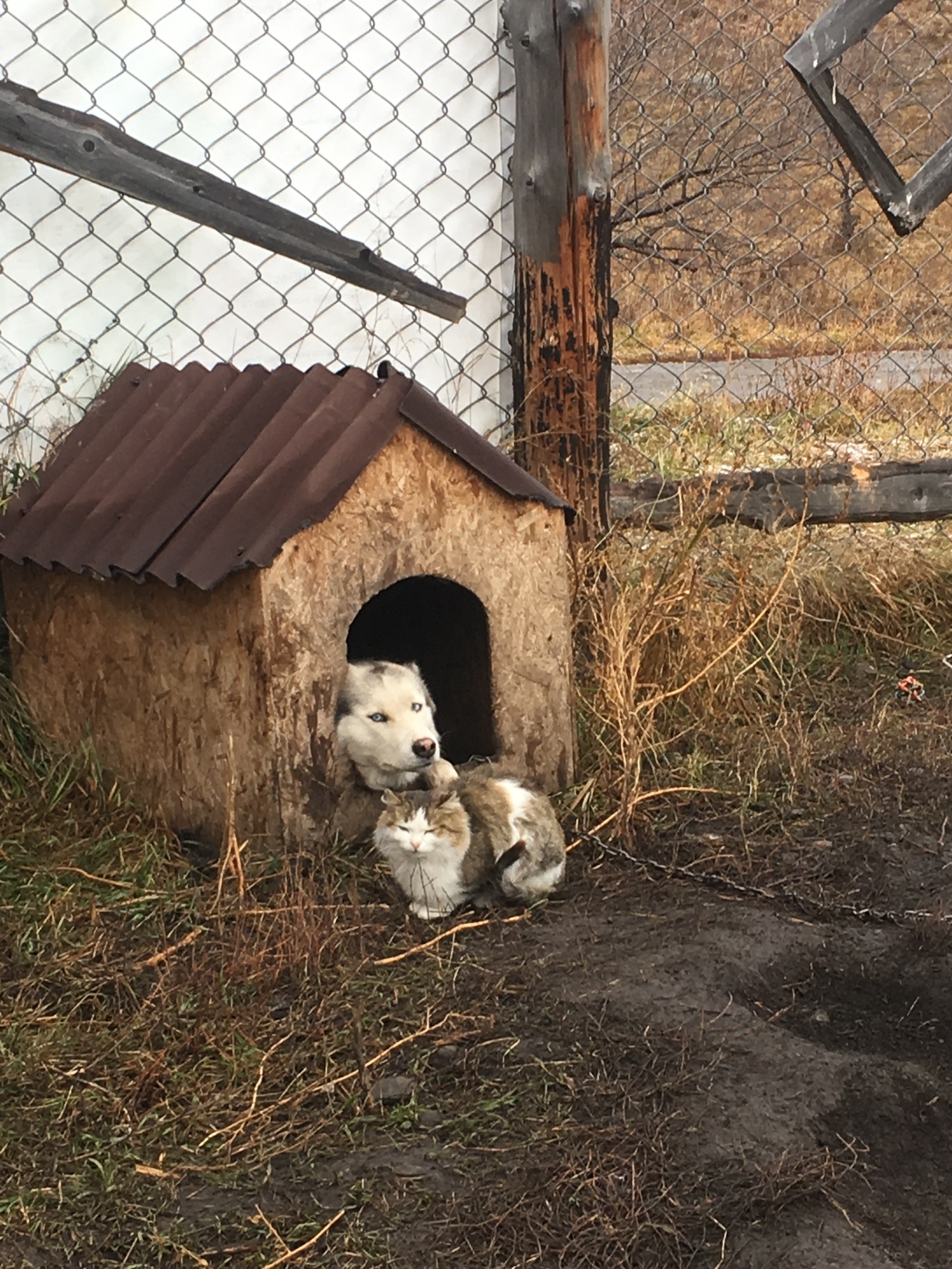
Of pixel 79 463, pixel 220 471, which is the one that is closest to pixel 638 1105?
pixel 220 471

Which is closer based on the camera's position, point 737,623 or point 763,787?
point 763,787

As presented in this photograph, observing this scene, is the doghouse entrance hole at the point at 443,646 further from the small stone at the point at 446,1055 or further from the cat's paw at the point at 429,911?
the small stone at the point at 446,1055

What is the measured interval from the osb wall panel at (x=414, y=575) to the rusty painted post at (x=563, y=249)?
776 millimetres

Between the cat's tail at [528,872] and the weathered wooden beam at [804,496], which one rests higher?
the weathered wooden beam at [804,496]

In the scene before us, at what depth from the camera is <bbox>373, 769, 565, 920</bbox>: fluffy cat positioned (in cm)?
A: 343

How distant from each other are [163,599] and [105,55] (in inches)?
79.9

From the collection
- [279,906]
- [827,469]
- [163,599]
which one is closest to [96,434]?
[163,599]

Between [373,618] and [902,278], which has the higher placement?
[902,278]

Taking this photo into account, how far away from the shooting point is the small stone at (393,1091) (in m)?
2.71

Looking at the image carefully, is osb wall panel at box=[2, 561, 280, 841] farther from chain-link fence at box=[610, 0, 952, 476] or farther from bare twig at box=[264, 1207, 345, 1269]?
chain-link fence at box=[610, 0, 952, 476]

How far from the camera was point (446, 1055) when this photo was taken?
284 cm

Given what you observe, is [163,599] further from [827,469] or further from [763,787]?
[827,469]

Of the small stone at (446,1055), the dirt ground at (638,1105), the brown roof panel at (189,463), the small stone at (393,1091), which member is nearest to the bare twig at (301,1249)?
the dirt ground at (638,1105)

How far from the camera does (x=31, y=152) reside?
4.02 meters
